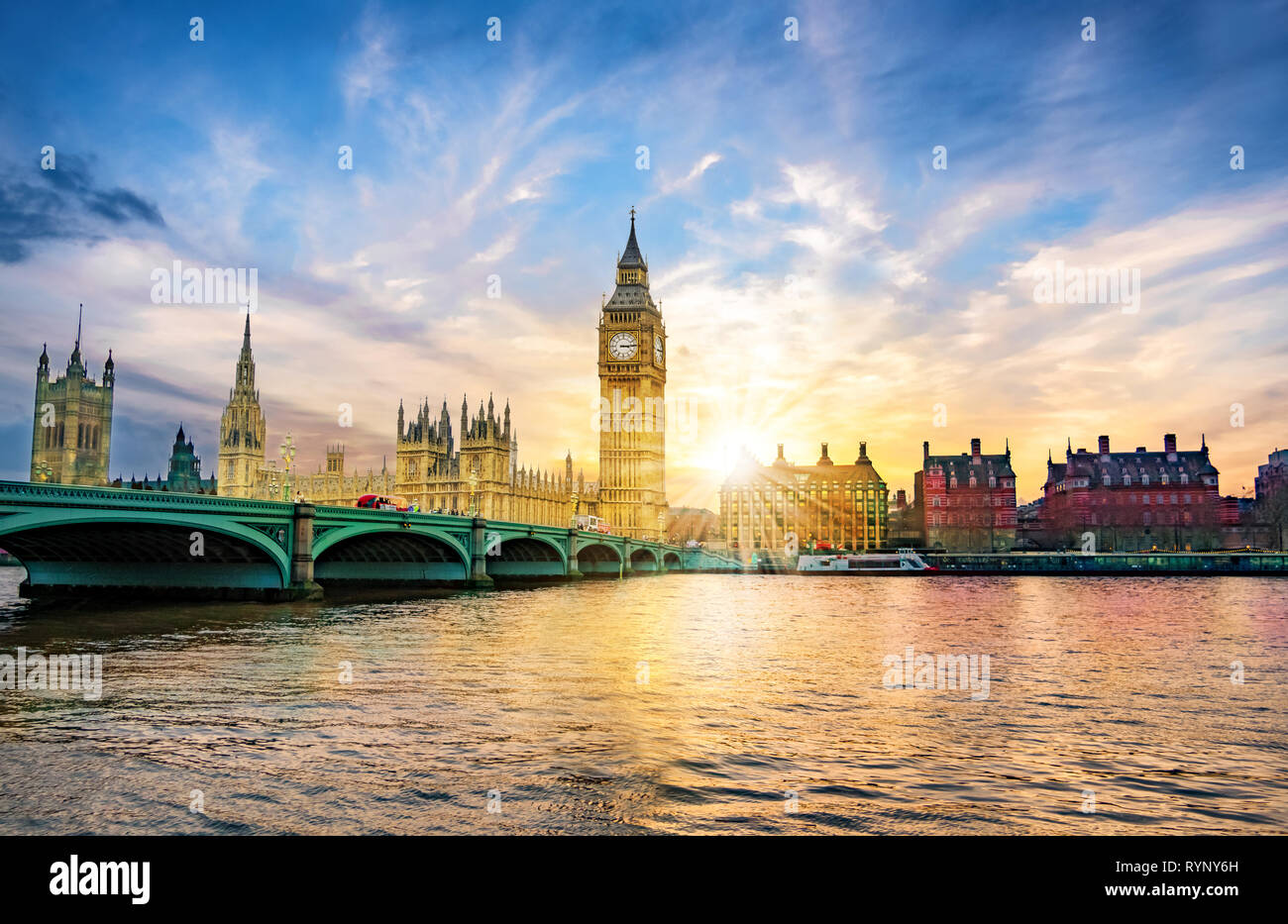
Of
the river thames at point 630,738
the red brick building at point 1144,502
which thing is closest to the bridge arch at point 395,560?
the river thames at point 630,738

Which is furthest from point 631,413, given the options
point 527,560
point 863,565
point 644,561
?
point 527,560

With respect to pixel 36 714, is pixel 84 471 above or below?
above

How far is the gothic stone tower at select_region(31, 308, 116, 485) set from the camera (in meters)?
125

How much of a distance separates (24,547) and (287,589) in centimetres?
1172

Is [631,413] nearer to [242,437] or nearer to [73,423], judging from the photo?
[242,437]

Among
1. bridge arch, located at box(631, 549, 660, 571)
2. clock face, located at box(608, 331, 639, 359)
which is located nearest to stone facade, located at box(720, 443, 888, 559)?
clock face, located at box(608, 331, 639, 359)

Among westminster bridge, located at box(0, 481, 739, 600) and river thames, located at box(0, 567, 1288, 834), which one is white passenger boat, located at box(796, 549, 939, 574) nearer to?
westminster bridge, located at box(0, 481, 739, 600)

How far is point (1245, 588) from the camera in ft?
198

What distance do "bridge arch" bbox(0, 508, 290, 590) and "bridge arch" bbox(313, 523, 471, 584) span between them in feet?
32.4

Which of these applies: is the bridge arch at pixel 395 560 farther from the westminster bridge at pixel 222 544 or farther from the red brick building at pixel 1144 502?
the red brick building at pixel 1144 502

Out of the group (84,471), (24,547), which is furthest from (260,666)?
(84,471)

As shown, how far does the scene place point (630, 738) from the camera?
1098cm

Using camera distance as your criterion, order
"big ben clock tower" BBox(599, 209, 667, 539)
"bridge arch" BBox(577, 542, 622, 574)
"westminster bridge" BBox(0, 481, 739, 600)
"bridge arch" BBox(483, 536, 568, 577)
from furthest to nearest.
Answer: "big ben clock tower" BBox(599, 209, 667, 539)
"bridge arch" BBox(577, 542, 622, 574)
"bridge arch" BBox(483, 536, 568, 577)
"westminster bridge" BBox(0, 481, 739, 600)
